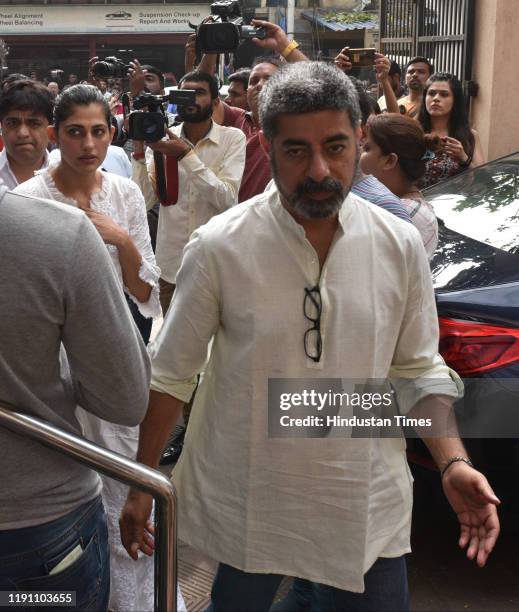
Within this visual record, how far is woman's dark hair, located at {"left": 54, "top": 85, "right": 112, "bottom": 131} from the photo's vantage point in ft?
10.7

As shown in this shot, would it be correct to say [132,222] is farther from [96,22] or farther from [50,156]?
[96,22]

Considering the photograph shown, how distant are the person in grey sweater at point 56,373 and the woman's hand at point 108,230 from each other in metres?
1.32

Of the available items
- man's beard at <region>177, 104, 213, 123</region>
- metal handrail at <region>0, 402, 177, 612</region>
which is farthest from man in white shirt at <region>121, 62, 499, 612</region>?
man's beard at <region>177, 104, 213, 123</region>

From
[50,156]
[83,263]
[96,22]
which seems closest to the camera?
[83,263]

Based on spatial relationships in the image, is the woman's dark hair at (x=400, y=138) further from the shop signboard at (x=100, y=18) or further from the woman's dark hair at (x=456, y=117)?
the shop signboard at (x=100, y=18)

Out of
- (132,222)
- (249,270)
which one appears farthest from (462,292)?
(249,270)

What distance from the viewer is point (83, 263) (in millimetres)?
1561

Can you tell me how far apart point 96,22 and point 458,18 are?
27.3m

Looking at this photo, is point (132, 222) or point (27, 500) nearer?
point (27, 500)

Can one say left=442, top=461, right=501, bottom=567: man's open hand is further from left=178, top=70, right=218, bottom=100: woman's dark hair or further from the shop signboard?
the shop signboard

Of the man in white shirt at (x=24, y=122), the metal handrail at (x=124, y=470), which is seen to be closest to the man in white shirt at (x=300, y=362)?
the metal handrail at (x=124, y=470)

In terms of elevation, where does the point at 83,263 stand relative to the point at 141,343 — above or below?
above

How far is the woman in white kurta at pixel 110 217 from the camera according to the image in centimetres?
288

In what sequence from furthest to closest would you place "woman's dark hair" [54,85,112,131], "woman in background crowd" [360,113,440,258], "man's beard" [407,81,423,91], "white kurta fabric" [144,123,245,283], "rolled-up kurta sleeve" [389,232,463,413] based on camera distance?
"man's beard" [407,81,423,91] < "white kurta fabric" [144,123,245,283] < "woman in background crowd" [360,113,440,258] < "woman's dark hair" [54,85,112,131] < "rolled-up kurta sleeve" [389,232,463,413]
